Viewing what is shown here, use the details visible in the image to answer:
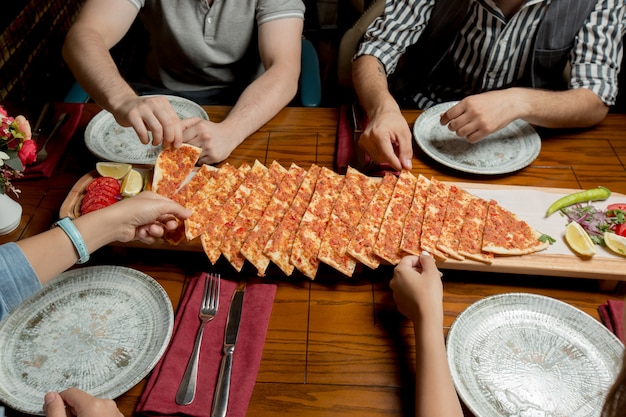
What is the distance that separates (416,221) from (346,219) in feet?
0.91

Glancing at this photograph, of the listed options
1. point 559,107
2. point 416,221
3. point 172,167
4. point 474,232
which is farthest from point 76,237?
point 559,107

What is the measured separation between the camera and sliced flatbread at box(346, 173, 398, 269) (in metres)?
1.82

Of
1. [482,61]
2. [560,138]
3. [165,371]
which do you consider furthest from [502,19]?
[165,371]

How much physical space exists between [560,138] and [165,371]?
7.06ft

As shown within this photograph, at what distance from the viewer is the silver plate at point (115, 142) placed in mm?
2316

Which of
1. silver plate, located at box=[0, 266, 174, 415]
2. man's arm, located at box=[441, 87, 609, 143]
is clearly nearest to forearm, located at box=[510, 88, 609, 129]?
man's arm, located at box=[441, 87, 609, 143]

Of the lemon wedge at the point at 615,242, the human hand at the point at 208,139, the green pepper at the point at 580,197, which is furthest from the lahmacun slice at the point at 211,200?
the lemon wedge at the point at 615,242

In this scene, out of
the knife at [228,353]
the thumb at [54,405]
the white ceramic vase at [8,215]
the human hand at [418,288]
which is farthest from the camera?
the white ceramic vase at [8,215]

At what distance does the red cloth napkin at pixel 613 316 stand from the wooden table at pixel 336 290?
Answer: 3 centimetres

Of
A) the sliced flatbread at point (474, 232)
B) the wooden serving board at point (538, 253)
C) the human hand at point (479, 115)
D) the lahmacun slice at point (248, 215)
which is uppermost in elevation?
the human hand at point (479, 115)

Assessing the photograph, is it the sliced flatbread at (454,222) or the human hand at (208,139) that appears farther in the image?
the human hand at (208,139)

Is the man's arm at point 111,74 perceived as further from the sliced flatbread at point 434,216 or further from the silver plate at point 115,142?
the sliced flatbread at point 434,216

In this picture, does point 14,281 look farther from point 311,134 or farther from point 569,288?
point 569,288

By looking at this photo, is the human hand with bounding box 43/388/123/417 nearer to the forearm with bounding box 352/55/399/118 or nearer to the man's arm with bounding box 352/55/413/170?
the man's arm with bounding box 352/55/413/170
